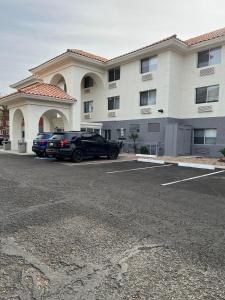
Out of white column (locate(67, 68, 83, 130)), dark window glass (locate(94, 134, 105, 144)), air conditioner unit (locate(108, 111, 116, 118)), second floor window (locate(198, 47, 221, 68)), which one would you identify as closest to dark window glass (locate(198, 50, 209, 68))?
second floor window (locate(198, 47, 221, 68))

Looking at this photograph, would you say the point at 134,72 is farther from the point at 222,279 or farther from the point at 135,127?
the point at 222,279

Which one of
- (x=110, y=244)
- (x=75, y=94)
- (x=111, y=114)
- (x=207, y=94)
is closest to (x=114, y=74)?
(x=111, y=114)

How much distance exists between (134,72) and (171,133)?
272 inches

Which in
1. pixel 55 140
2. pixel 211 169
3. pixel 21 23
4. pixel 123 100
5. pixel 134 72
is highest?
pixel 21 23

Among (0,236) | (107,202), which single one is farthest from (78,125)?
(0,236)

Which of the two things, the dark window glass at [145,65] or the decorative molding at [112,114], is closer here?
the dark window glass at [145,65]

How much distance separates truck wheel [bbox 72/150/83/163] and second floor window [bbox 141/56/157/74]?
34.0 ft

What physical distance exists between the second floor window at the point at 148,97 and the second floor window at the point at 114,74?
11.9 ft

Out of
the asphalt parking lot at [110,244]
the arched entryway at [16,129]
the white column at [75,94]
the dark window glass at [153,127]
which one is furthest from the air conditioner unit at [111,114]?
the asphalt parking lot at [110,244]

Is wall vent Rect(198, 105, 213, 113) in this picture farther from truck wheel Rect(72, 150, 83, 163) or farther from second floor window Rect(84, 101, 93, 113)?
second floor window Rect(84, 101, 93, 113)

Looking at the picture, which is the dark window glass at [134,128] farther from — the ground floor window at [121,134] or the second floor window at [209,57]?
the second floor window at [209,57]

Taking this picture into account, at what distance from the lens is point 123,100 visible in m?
22.5

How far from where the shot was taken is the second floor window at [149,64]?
65.9 feet

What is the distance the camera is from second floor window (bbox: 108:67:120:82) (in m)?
23.1
